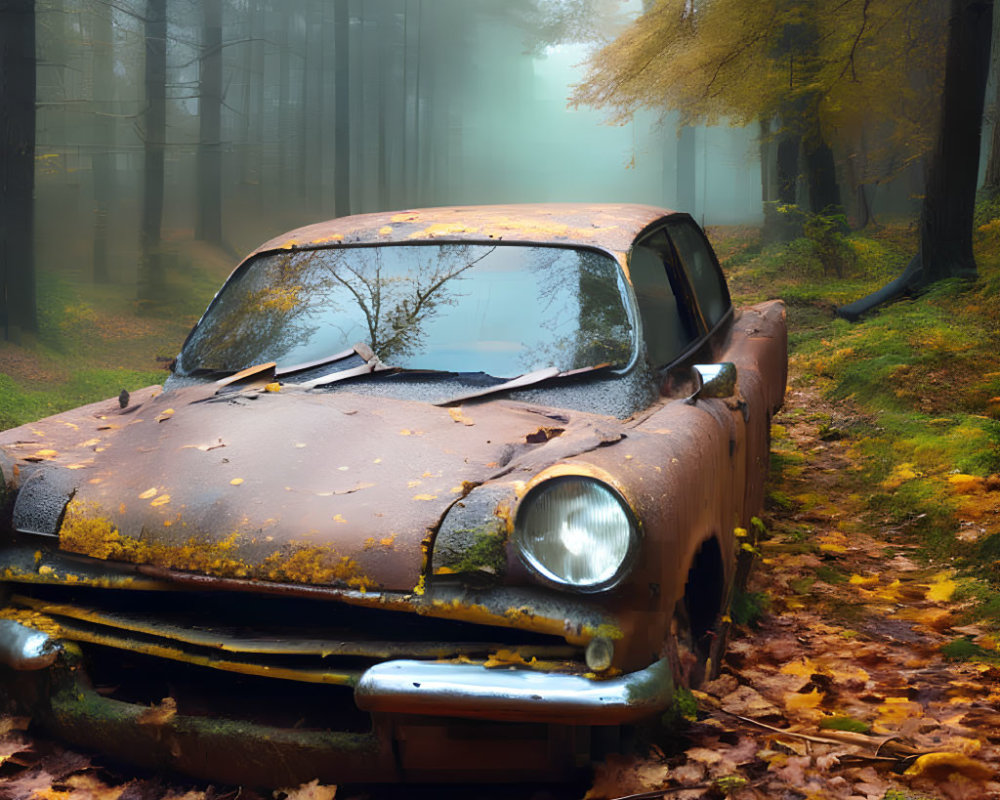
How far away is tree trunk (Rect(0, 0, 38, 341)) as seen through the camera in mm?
11586

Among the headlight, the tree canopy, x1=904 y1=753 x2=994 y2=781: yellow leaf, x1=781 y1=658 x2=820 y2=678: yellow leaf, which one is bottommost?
x1=781 y1=658 x2=820 y2=678: yellow leaf

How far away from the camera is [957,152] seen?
33.5 ft

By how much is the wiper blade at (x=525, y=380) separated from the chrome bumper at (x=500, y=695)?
3.83 ft

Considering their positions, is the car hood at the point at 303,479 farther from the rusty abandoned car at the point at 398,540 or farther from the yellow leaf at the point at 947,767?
the yellow leaf at the point at 947,767

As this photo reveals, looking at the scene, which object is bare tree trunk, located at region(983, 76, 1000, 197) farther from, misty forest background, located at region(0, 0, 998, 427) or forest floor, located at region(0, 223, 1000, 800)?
forest floor, located at region(0, 223, 1000, 800)

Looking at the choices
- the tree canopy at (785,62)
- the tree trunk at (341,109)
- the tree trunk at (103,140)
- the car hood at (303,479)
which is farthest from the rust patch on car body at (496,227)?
the tree trunk at (341,109)

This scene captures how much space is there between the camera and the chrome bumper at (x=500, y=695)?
2.15m

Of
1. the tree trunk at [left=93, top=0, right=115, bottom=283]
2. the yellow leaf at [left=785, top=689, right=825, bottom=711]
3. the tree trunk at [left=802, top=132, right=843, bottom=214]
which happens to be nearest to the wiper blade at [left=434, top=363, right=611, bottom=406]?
the yellow leaf at [left=785, top=689, right=825, bottom=711]

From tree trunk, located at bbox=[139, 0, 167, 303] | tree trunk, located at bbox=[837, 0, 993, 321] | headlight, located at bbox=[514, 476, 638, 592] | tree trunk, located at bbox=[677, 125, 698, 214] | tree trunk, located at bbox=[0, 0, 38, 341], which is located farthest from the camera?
tree trunk, located at bbox=[677, 125, 698, 214]

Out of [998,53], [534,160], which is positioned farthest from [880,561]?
[534,160]

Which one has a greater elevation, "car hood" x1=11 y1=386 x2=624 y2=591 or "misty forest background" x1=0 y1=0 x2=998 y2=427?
"misty forest background" x1=0 y1=0 x2=998 y2=427

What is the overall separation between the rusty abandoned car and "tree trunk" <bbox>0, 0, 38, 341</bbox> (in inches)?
380

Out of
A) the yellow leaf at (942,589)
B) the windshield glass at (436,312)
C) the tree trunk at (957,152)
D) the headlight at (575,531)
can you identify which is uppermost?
the tree trunk at (957,152)

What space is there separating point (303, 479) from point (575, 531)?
82cm
